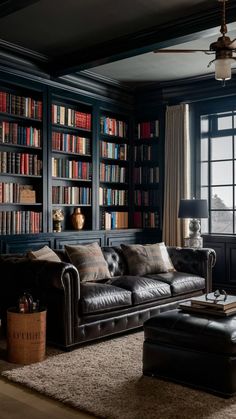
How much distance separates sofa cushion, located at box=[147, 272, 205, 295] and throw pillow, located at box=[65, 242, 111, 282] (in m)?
0.60

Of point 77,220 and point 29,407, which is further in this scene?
point 77,220

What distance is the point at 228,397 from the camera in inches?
112

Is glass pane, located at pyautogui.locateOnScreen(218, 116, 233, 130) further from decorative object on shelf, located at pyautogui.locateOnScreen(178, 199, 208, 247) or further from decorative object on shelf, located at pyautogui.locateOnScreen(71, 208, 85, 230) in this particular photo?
decorative object on shelf, located at pyautogui.locateOnScreen(71, 208, 85, 230)

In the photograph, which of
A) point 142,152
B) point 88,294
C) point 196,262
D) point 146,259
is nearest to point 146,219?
point 142,152

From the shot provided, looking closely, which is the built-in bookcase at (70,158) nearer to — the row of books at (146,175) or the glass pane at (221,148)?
the row of books at (146,175)

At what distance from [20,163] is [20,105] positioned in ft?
Answer: 2.22

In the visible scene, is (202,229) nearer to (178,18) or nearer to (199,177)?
(199,177)

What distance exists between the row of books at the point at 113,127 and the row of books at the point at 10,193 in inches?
69.0

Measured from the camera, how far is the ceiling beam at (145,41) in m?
4.45

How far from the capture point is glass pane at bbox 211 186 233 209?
6761 mm

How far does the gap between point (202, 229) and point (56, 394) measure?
449 centimetres

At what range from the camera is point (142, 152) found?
24.1 ft

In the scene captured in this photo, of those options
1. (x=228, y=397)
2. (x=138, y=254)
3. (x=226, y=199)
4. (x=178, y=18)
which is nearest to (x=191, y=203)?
(x=226, y=199)

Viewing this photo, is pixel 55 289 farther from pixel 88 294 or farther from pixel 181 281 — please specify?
pixel 181 281
